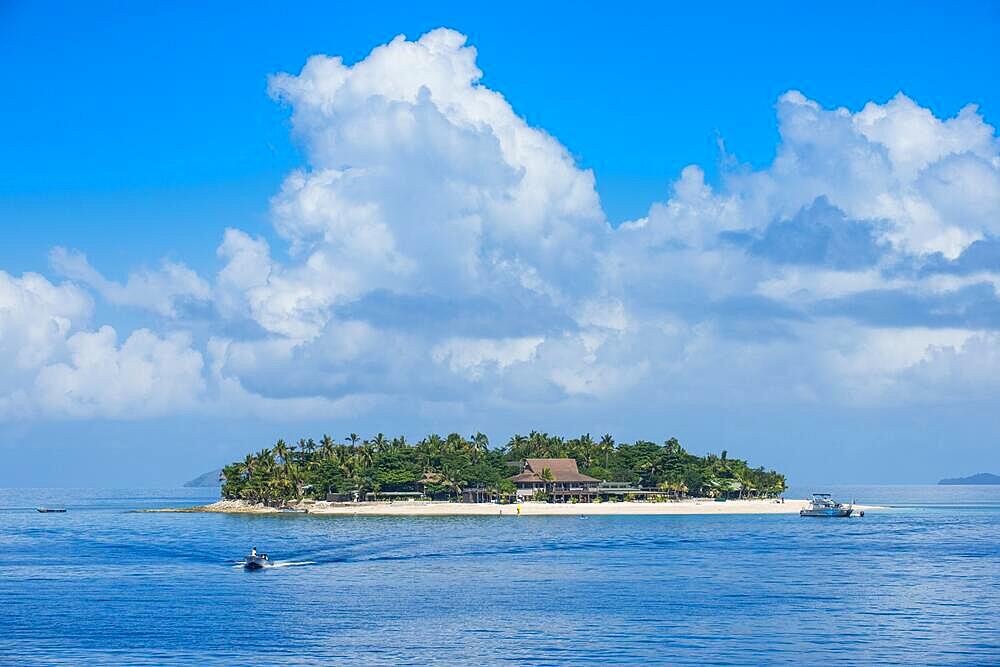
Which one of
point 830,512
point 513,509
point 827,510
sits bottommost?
point 830,512

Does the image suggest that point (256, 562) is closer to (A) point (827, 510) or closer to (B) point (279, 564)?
(B) point (279, 564)

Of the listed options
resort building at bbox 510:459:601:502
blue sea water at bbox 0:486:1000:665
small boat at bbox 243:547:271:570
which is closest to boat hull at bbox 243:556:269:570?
small boat at bbox 243:547:271:570

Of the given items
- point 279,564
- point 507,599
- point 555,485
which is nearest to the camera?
point 507,599

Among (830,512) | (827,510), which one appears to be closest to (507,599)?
(830,512)

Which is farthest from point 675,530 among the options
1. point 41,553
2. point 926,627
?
point 926,627

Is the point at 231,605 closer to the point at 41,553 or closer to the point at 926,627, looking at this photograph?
the point at 926,627

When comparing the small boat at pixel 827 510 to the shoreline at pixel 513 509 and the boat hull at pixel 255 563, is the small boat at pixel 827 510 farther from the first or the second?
the boat hull at pixel 255 563

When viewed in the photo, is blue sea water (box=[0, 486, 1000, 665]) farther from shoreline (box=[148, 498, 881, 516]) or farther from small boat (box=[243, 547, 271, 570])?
shoreline (box=[148, 498, 881, 516])

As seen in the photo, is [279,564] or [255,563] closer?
[255,563]
